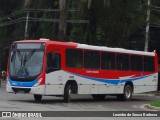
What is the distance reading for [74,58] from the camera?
27.1m

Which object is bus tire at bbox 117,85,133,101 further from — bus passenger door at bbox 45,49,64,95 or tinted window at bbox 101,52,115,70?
bus passenger door at bbox 45,49,64,95

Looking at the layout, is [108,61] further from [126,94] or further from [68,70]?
[68,70]

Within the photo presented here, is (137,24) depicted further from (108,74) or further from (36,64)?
(36,64)

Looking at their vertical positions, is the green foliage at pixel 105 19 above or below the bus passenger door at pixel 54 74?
above

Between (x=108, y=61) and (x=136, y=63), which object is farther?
(x=136, y=63)

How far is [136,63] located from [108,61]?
3.18 m

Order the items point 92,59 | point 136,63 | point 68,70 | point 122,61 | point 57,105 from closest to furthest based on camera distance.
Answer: point 57,105
point 68,70
point 92,59
point 122,61
point 136,63

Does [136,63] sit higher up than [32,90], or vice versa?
[136,63]

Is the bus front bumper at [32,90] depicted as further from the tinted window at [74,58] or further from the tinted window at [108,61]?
the tinted window at [108,61]

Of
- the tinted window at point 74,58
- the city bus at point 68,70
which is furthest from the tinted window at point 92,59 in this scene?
the tinted window at point 74,58

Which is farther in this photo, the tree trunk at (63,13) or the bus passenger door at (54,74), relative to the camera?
the tree trunk at (63,13)

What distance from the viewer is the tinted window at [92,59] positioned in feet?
91.9

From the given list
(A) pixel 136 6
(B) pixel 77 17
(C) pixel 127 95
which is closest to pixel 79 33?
(B) pixel 77 17

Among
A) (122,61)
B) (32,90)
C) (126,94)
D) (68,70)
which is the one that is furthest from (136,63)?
(32,90)
